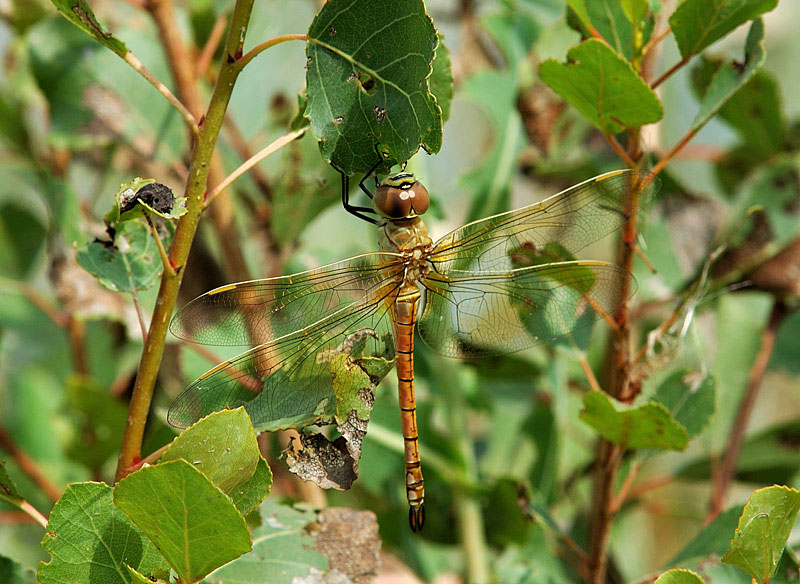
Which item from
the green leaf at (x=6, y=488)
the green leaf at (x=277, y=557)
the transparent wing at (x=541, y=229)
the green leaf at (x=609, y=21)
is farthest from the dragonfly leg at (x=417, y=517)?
the green leaf at (x=609, y=21)

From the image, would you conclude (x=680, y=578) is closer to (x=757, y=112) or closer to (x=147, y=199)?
(x=147, y=199)

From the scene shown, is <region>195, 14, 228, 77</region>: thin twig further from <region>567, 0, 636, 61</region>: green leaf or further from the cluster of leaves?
<region>567, 0, 636, 61</region>: green leaf

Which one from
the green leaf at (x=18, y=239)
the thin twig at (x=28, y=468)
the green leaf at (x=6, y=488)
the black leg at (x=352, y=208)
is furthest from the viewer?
the green leaf at (x=18, y=239)

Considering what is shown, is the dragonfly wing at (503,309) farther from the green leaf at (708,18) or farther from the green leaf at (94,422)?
the green leaf at (94,422)

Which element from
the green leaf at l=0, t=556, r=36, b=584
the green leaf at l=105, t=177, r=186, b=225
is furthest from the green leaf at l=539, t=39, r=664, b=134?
the green leaf at l=0, t=556, r=36, b=584

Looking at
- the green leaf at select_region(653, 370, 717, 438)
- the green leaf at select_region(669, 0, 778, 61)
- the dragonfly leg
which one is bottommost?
the dragonfly leg

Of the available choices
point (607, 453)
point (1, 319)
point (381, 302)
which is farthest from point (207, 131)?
point (1, 319)
